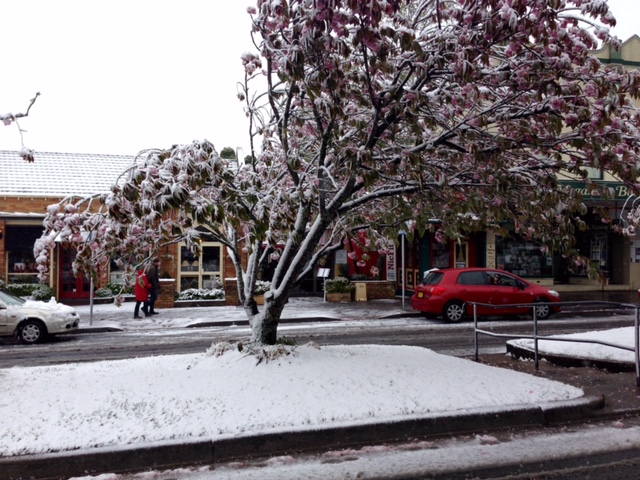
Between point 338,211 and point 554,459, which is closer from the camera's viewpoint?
point 554,459

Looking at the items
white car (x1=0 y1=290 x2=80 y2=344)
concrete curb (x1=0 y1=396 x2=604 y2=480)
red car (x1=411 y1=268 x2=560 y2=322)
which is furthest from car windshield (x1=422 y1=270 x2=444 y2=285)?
concrete curb (x1=0 y1=396 x2=604 y2=480)

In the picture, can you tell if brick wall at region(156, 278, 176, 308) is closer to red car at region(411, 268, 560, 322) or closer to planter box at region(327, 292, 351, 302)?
planter box at region(327, 292, 351, 302)

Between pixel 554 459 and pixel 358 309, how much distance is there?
48.5 ft

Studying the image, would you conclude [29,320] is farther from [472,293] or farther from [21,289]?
[472,293]

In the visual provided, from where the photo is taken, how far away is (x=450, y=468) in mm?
4711

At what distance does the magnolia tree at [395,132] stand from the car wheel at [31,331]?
789cm

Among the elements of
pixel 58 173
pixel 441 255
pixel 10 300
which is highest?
pixel 58 173

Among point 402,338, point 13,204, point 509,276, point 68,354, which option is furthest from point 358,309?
point 13,204

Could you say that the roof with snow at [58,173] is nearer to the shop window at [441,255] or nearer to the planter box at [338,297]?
the planter box at [338,297]

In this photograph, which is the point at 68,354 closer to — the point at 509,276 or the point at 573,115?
the point at 573,115

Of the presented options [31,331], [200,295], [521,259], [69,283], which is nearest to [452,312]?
[200,295]

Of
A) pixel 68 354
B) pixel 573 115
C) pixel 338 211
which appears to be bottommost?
pixel 68 354

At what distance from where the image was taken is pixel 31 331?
1342 cm

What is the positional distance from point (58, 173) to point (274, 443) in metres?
23.3
